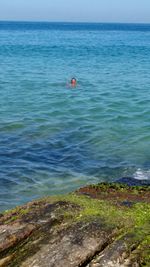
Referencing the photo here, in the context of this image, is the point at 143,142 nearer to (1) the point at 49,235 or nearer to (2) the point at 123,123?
(2) the point at 123,123

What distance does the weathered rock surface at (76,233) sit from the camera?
360 inches

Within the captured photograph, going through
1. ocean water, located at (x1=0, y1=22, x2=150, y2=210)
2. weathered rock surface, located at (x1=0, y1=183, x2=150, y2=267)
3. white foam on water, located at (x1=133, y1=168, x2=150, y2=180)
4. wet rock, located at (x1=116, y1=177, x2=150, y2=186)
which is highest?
weathered rock surface, located at (x1=0, y1=183, x2=150, y2=267)

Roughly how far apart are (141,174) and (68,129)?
7374 mm

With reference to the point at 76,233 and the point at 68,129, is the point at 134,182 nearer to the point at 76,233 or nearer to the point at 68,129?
the point at 76,233

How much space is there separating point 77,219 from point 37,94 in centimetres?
2478

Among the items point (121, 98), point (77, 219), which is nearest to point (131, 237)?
point (77, 219)

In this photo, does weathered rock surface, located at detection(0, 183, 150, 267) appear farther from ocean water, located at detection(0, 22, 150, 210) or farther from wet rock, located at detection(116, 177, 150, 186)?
ocean water, located at detection(0, 22, 150, 210)

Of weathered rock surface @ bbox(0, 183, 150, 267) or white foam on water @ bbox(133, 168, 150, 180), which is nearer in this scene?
weathered rock surface @ bbox(0, 183, 150, 267)

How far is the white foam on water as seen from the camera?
57.4 feet

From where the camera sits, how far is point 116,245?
9477 millimetres

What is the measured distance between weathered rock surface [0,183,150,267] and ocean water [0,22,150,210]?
439 centimetres

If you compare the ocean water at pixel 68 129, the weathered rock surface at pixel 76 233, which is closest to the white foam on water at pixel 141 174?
the ocean water at pixel 68 129

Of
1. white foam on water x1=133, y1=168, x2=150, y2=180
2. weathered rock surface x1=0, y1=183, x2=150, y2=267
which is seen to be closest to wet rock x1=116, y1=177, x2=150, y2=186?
white foam on water x1=133, y1=168, x2=150, y2=180

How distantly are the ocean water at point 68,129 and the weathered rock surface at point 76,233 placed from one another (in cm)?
439
